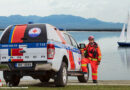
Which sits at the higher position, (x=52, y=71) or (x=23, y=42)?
(x=23, y=42)

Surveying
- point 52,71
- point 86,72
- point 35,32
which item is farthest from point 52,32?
point 86,72

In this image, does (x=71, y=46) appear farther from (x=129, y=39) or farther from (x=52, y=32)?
(x=129, y=39)

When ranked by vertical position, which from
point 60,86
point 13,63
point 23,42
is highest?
point 23,42

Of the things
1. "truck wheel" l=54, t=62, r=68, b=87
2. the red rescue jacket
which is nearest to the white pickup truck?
"truck wheel" l=54, t=62, r=68, b=87

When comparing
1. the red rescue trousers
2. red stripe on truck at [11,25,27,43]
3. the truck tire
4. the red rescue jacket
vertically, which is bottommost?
the truck tire

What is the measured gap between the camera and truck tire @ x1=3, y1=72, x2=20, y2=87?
1097 cm

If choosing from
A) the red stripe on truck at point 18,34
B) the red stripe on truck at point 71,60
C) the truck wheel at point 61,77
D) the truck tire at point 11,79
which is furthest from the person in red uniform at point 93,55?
the red stripe on truck at point 18,34

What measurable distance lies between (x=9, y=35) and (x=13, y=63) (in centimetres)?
88

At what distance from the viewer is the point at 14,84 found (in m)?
11.7

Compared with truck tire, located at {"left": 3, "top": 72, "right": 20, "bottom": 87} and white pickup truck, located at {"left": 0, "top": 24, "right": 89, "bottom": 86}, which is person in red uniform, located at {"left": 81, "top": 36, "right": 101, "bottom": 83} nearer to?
white pickup truck, located at {"left": 0, "top": 24, "right": 89, "bottom": 86}

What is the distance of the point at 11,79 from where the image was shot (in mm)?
11344

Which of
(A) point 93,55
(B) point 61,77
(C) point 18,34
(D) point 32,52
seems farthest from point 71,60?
(C) point 18,34

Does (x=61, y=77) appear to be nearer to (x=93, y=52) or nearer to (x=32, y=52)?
(x=32, y=52)

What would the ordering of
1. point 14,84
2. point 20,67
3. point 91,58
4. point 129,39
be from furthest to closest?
point 129,39, point 91,58, point 14,84, point 20,67
